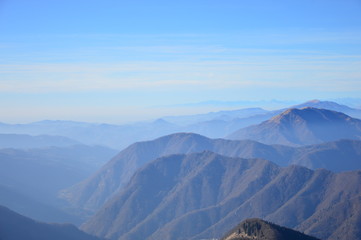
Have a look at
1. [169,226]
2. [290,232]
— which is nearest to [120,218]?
[169,226]

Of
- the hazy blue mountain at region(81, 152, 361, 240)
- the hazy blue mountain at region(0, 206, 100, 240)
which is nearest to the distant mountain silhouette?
the hazy blue mountain at region(81, 152, 361, 240)

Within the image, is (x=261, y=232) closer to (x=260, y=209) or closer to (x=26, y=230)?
(x=26, y=230)

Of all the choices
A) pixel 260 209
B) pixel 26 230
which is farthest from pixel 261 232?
pixel 260 209

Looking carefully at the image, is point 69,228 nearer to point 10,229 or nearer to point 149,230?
point 10,229

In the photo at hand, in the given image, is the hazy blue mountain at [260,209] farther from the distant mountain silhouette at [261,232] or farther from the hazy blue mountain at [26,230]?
the distant mountain silhouette at [261,232]

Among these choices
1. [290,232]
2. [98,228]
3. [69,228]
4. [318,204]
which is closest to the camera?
[290,232]

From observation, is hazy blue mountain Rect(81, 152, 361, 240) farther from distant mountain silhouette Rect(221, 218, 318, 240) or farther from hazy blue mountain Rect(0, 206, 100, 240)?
distant mountain silhouette Rect(221, 218, 318, 240)

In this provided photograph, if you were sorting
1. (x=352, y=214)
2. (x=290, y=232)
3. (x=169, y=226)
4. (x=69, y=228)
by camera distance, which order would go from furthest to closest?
(x=169, y=226) < (x=69, y=228) < (x=352, y=214) < (x=290, y=232)
